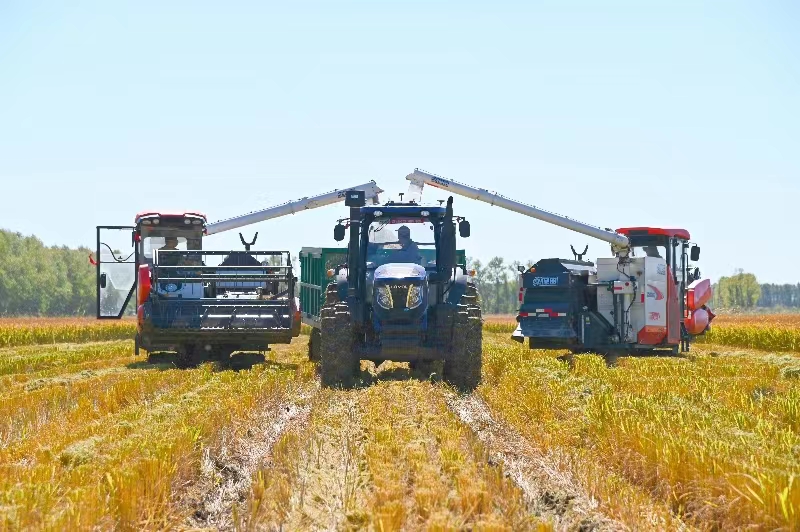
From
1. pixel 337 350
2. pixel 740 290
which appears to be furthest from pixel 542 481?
pixel 740 290

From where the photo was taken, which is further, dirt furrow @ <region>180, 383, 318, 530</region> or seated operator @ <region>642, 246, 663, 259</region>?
seated operator @ <region>642, 246, 663, 259</region>

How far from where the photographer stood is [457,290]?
1366 cm

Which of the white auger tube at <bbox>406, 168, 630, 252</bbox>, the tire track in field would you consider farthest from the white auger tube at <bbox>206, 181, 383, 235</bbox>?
the tire track in field

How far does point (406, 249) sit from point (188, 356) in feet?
19.5

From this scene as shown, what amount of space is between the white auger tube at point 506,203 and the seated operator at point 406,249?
35.2ft

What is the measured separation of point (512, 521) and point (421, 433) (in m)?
2.78

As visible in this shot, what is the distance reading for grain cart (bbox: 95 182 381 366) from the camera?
56.4 feet

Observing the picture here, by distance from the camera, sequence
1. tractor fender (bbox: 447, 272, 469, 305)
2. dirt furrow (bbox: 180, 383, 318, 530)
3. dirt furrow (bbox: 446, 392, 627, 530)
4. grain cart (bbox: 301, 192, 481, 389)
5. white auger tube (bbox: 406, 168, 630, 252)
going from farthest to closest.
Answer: white auger tube (bbox: 406, 168, 630, 252) → tractor fender (bbox: 447, 272, 469, 305) → grain cart (bbox: 301, 192, 481, 389) → dirt furrow (bbox: 180, 383, 318, 530) → dirt furrow (bbox: 446, 392, 627, 530)

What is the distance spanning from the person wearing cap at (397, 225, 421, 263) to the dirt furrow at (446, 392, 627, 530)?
180 inches

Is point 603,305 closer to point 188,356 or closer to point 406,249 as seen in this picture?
point 406,249

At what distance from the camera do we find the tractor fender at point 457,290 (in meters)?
13.6

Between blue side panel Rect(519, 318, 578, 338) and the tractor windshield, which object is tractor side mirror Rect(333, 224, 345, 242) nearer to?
the tractor windshield

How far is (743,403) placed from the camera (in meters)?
10.3

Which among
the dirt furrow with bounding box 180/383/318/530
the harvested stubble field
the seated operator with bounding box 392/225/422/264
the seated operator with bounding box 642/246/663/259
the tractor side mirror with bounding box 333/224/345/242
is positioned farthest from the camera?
the seated operator with bounding box 642/246/663/259
